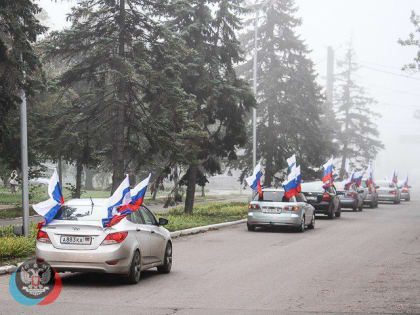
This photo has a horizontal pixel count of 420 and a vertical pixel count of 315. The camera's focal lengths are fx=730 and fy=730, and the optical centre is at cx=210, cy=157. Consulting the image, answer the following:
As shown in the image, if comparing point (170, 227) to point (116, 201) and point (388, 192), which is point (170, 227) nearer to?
point (116, 201)

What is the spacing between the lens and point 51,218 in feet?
38.3

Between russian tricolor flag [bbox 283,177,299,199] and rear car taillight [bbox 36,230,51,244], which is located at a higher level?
russian tricolor flag [bbox 283,177,299,199]

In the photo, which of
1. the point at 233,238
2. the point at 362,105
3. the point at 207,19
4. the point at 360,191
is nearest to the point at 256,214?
the point at 233,238

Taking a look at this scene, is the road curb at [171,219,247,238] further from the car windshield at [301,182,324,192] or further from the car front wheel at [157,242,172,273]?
the car front wheel at [157,242,172,273]

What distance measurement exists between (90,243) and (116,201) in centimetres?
98

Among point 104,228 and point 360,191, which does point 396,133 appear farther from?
point 104,228

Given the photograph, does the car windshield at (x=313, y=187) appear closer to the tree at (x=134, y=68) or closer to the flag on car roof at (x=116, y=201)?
the tree at (x=134, y=68)

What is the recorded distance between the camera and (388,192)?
52438mm

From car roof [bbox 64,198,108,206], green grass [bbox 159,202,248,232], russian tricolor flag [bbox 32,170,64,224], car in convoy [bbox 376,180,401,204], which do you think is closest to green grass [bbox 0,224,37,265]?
russian tricolor flag [bbox 32,170,64,224]

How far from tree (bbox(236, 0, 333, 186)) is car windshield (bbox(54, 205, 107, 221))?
106ft

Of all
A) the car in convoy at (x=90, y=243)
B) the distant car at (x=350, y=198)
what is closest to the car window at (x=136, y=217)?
the car in convoy at (x=90, y=243)

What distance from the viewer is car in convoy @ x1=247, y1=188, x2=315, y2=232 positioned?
928 inches

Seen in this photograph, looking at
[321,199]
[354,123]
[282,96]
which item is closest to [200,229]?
[321,199]

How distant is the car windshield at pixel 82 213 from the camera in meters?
11.6
